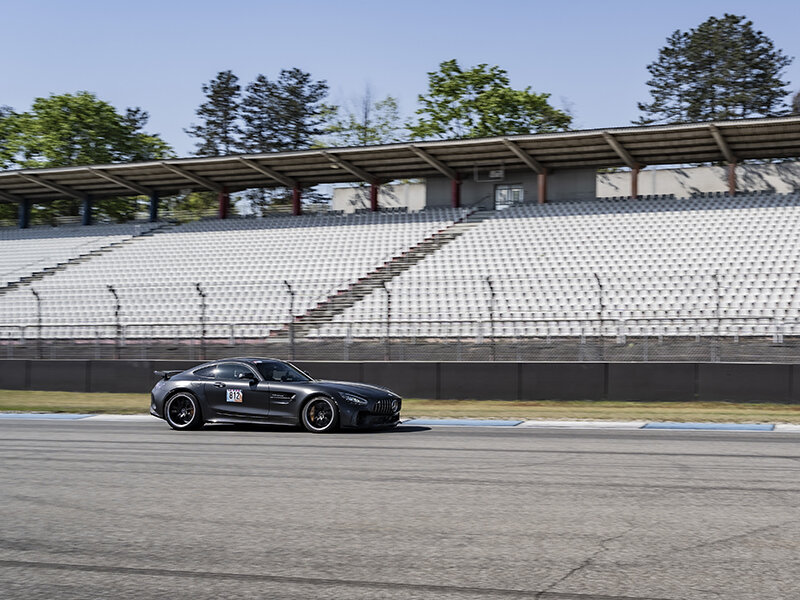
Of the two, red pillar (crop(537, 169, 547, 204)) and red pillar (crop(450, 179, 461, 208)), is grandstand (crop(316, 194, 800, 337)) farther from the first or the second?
red pillar (crop(450, 179, 461, 208))

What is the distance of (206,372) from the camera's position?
15.0 m

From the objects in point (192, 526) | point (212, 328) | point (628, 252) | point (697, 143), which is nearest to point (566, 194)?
point (697, 143)

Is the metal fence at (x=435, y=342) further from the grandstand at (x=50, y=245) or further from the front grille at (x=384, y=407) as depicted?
the grandstand at (x=50, y=245)

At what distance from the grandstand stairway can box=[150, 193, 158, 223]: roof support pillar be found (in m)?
17.2

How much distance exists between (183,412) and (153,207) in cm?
3370

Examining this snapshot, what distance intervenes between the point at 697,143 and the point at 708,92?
39.9m

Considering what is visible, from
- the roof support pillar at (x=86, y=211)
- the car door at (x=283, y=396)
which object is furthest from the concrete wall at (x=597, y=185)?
the car door at (x=283, y=396)

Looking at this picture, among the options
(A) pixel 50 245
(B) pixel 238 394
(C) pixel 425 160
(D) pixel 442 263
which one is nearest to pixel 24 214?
(A) pixel 50 245

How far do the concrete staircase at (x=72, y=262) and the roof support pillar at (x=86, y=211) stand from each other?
5274 mm

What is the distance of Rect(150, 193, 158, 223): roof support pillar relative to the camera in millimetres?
46506

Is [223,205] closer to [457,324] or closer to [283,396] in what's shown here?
[457,324]

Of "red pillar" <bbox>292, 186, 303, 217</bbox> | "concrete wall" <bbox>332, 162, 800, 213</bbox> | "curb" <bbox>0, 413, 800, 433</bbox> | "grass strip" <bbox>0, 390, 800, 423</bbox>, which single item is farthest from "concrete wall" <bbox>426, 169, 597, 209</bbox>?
"curb" <bbox>0, 413, 800, 433</bbox>

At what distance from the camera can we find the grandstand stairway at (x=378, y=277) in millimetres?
27711

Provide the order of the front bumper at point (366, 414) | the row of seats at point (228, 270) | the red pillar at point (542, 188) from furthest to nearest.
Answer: the red pillar at point (542, 188)
the row of seats at point (228, 270)
the front bumper at point (366, 414)
